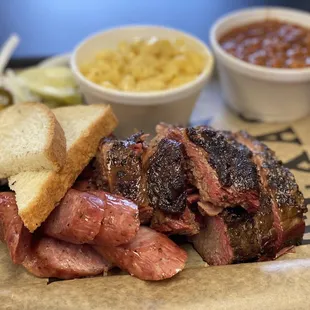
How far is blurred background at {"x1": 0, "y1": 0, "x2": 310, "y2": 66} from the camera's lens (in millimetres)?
4367

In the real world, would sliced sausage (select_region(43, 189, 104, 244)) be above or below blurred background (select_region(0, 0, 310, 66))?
above

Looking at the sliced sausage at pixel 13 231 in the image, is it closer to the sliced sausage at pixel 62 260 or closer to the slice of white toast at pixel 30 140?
the sliced sausage at pixel 62 260

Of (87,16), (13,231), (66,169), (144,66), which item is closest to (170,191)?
(66,169)

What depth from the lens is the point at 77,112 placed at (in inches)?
110

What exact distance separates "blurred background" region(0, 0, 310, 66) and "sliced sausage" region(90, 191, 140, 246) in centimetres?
229

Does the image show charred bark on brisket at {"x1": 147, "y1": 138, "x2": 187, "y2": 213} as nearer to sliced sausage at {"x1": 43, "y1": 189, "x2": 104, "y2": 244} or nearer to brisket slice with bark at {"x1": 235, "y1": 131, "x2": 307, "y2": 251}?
sliced sausage at {"x1": 43, "y1": 189, "x2": 104, "y2": 244}

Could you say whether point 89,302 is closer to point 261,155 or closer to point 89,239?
point 89,239

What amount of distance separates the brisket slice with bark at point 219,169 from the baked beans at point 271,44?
1118mm

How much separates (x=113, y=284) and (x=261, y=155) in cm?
94

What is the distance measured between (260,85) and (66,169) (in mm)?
1519

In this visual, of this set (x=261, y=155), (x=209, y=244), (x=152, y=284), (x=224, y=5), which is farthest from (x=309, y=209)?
(x=224, y=5)

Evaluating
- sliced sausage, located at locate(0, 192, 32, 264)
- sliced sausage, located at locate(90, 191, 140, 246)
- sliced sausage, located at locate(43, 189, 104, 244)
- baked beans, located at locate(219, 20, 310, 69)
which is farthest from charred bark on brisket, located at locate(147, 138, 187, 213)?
baked beans, located at locate(219, 20, 310, 69)

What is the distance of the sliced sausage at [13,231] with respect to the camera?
2230 millimetres

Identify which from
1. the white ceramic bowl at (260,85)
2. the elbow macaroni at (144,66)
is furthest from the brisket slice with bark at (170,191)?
the white ceramic bowl at (260,85)
